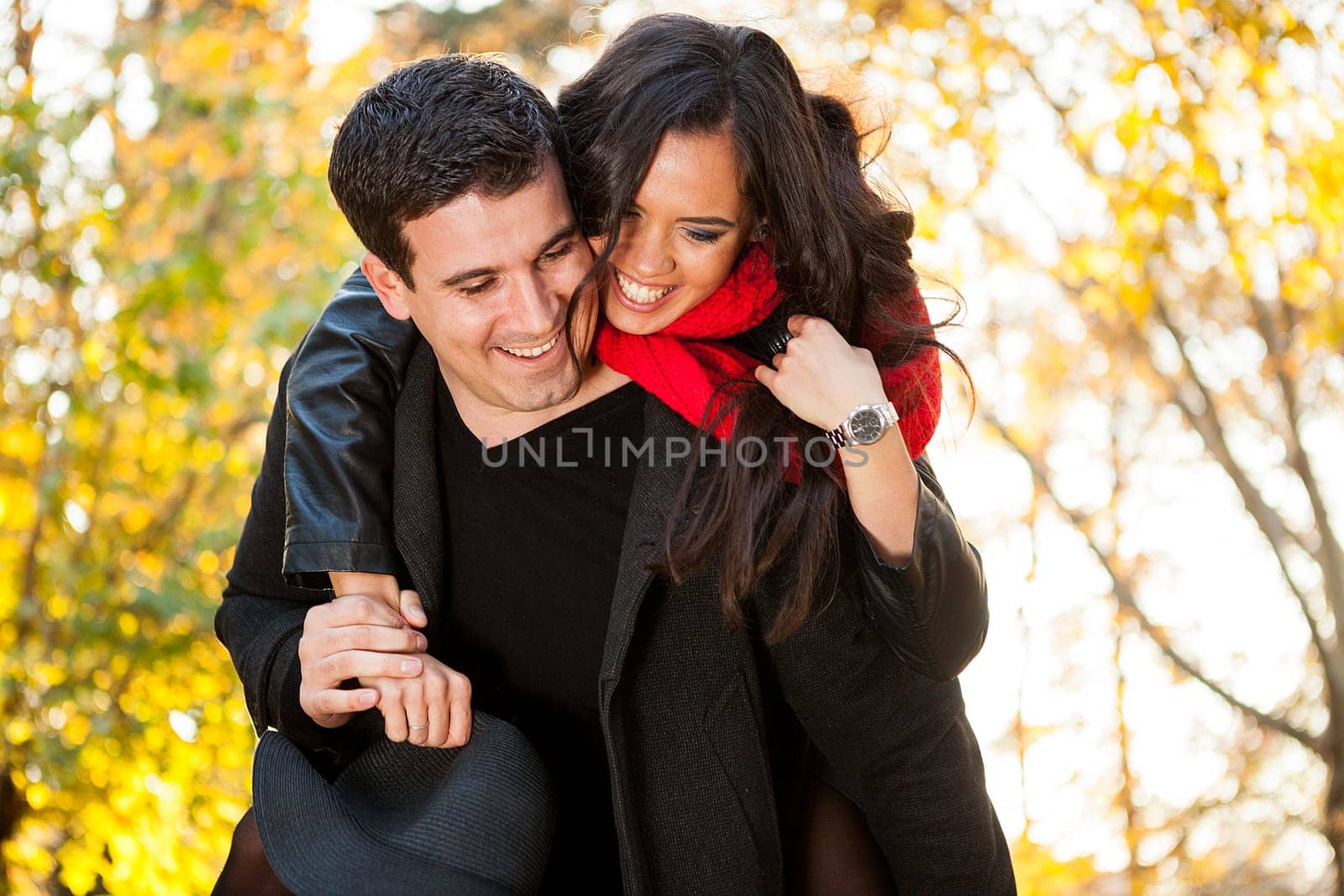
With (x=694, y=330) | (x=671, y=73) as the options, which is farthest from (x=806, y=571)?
(x=671, y=73)

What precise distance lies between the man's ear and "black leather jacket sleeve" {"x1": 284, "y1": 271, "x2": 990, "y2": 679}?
46 millimetres

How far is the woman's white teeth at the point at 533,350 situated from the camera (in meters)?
2.04

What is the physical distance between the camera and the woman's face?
201 cm

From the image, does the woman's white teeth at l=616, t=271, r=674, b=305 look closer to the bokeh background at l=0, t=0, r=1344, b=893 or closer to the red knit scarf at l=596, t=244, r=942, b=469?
the red knit scarf at l=596, t=244, r=942, b=469

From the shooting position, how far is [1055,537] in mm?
8383

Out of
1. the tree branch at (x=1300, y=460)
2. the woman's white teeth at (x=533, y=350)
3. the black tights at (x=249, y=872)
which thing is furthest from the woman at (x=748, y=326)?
the tree branch at (x=1300, y=460)

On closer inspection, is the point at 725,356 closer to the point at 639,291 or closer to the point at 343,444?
the point at 639,291

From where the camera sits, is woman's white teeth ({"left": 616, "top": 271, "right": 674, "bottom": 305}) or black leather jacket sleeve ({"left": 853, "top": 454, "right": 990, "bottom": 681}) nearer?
black leather jacket sleeve ({"left": 853, "top": 454, "right": 990, "bottom": 681})

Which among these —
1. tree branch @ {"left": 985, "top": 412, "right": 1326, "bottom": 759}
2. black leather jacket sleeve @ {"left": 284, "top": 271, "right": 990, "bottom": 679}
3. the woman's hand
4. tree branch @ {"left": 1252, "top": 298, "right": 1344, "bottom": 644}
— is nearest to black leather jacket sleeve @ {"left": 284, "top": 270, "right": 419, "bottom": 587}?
black leather jacket sleeve @ {"left": 284, "top": 271, "right": 990, "bottom": 679}

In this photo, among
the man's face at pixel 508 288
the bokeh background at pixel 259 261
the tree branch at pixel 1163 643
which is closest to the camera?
the man's face at pixel 508 288

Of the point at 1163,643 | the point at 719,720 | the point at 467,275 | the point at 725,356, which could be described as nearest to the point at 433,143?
the point at 467,275

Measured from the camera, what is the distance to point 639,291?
2.06m

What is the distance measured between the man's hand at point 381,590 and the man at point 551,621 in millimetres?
21

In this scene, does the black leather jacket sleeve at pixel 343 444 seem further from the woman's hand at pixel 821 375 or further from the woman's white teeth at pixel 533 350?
the woman's hand at pixel 821 375
